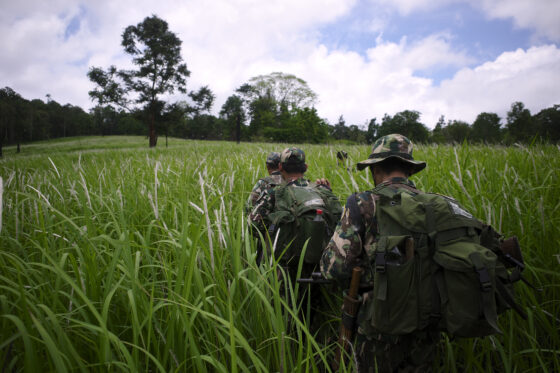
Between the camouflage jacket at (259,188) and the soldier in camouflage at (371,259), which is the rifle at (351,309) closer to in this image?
the soldier in camouflage at (371,259)

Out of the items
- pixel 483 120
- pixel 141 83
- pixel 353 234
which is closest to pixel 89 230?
pixel 353 234

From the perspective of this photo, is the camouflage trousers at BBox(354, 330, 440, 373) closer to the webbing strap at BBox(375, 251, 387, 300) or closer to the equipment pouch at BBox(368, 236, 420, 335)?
the equipment pouch at BBox(368, 236, 420, 335)

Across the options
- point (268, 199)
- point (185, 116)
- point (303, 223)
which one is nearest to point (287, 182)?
point (268, 199)

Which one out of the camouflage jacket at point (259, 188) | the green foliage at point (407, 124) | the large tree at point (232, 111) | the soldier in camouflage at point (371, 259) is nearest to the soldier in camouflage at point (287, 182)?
the camouflage jacket at point (259, 188)

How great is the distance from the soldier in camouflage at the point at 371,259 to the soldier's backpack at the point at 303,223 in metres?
0.57

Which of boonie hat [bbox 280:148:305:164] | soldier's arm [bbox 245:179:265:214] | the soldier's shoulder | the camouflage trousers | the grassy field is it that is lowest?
the camouflage trousers

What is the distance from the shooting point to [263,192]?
2998 mm

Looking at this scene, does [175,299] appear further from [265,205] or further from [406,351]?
[265,205]

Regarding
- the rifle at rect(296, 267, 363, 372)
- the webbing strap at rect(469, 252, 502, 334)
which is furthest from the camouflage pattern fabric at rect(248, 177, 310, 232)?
the webbing strap at rect(469, 252, 502, 334)

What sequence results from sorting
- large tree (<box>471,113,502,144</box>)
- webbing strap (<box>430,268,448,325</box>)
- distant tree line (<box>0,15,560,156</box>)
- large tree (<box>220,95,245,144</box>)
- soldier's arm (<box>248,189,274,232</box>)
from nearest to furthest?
webbing strap (<box>430,268,448,325</box>), soldier's arm (<box>248,189,274,232</box>), distant tree line (<box>0,15,560,156</box>), large tree (<box>471,113,502,144</box>), large tree (<box>220,95,245,144</box>)

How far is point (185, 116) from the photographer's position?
25594 millimetres

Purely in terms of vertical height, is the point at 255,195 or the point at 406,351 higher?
the point at 255,195

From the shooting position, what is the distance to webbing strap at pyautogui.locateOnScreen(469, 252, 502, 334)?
1116 millimetres

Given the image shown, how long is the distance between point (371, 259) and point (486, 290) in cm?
55
